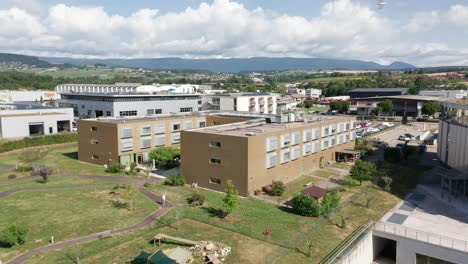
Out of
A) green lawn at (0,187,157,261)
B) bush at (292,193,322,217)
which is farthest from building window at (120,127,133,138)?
bush at (292,193,322,217)

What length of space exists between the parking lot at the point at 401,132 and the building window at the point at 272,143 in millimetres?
39519

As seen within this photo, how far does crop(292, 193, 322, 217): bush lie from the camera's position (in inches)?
1487

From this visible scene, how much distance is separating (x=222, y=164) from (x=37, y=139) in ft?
162

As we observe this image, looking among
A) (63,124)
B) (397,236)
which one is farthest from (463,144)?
(63,124)

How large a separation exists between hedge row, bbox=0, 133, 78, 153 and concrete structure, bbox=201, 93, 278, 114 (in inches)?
1690

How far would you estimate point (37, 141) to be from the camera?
74.9m

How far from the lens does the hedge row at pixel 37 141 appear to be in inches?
2773

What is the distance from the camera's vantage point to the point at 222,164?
148 ft

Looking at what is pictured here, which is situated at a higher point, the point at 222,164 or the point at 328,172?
the point at 222,164

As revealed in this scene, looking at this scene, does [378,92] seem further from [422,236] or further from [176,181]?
[422,236]

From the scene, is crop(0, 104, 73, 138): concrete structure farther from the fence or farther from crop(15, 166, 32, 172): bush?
the fence

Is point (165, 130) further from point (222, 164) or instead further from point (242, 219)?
point (242, 219)

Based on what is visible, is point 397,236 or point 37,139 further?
point 37,139

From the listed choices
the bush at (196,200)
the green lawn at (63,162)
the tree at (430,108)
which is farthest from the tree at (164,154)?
the tree at (430,108)
